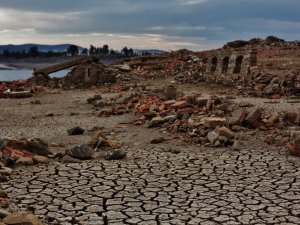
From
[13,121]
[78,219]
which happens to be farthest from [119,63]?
[78,219]

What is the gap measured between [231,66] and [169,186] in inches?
660

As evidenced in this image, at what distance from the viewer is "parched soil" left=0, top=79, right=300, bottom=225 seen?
569cm

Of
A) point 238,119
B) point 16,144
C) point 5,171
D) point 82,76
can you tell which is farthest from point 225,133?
point 82,76

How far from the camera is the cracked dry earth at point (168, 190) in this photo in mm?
5664

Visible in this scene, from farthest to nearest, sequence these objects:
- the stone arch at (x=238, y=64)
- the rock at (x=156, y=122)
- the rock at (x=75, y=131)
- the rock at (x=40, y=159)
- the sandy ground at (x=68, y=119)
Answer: the stone arch at (x=238, y=64) < the rock at (x=156, y=122) < the rock at (x=75, y=131) < the sandy ground at (x=68, y=119) < the rock at (x=40, y=159)

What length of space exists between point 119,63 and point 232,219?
28.5 meters

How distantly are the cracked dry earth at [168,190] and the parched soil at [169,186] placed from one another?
1 centimetres

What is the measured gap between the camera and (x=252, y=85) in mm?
19016

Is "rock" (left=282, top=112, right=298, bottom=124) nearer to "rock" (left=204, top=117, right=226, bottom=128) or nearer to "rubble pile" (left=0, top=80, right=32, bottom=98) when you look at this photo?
"rock" (left=204, top=117, right=226, bottom=128)

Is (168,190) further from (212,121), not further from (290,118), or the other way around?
(290,118)

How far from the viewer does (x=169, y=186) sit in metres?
6.95

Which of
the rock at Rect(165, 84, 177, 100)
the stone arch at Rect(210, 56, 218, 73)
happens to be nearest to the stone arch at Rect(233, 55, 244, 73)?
the stone arch at Rect(210, 56, 218, 73)

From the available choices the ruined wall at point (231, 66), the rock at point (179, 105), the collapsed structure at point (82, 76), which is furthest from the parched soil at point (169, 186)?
the collapsed structure at point (82, 76)

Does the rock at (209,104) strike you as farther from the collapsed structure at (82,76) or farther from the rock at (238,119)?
the collapsed structure at (82,76)
